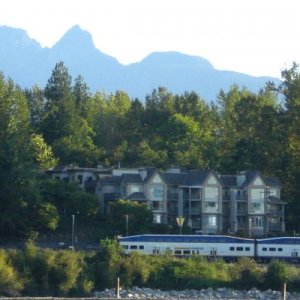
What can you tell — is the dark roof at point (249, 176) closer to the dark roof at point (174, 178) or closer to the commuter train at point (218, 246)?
the dark roof at point (174, 178)

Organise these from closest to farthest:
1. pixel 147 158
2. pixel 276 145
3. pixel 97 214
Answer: pixel 97 214
pixel 276 145
pixel 147 158

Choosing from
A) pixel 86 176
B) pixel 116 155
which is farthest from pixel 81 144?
pixel 86 176

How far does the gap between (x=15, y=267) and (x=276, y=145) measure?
23670mm

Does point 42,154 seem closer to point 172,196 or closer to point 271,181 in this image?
point 172,196

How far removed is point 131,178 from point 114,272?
17.2 m

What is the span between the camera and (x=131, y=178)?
5462cm

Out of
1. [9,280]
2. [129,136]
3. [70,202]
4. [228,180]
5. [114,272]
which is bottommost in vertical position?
[9,280]

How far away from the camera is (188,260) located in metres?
40.5

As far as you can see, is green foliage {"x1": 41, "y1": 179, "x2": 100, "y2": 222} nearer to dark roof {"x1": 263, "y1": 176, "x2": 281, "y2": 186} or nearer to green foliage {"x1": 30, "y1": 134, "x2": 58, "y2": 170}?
green foliage {"x1": 30, "y1": 134, "x2": 58, "y2": 170}

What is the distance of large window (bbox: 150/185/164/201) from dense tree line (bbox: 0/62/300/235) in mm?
4220

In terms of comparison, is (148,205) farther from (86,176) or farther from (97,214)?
(86,176)

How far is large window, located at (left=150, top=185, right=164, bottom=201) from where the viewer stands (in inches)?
2131

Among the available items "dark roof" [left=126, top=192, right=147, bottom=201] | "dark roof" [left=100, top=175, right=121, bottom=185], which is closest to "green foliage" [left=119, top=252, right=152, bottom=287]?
"dark roof" [left=126, top=192, right=147, bottom=201]

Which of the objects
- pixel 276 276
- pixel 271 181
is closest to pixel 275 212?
pixel 271 181
